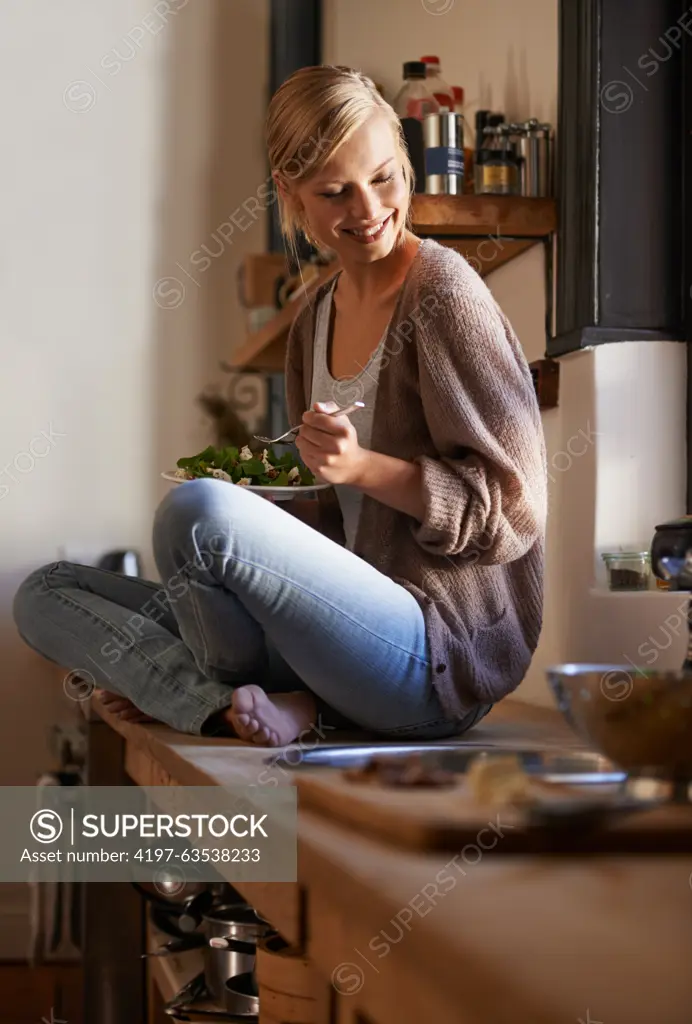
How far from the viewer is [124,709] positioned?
1.48 meters

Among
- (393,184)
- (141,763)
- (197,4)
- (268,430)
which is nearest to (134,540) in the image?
(268,430)

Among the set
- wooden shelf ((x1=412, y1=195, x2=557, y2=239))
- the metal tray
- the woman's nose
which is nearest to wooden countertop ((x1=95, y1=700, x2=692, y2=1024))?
the metal tray

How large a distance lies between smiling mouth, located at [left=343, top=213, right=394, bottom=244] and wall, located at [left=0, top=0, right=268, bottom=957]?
1351mm

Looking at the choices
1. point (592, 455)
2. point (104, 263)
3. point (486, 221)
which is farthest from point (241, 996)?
point (104, 263)

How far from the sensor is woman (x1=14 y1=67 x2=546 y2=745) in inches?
44.8

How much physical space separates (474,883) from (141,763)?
48.1 inches

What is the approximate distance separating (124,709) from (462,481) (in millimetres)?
547

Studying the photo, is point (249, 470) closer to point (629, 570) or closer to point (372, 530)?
point (372, 530)

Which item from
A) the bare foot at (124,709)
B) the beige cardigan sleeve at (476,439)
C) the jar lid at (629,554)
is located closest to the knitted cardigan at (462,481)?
the beige cardigan sleeve at (476,439)

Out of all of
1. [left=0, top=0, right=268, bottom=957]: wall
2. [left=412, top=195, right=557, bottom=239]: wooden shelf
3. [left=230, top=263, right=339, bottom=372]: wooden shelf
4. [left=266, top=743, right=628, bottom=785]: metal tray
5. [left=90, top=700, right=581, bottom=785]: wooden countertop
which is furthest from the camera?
[left=0, top=0, right=268, bottom=957]: wall

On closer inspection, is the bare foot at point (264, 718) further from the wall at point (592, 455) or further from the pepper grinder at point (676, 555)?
the wall at point (592, 455)

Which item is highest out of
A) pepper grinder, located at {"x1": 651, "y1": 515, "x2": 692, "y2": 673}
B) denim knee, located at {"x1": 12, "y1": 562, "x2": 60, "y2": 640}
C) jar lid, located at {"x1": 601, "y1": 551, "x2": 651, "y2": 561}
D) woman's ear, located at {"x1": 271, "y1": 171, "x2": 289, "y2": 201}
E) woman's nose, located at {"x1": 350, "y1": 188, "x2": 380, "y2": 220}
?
woman's ear, located at {"x1": 271, "y1": 171, "x2": 289, "y2": 201}

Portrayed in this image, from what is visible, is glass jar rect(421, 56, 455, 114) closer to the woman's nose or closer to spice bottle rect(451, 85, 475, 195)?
spice bottle rect(451, 85, 475, 195)

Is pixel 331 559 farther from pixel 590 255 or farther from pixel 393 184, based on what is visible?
pixel 590 255
